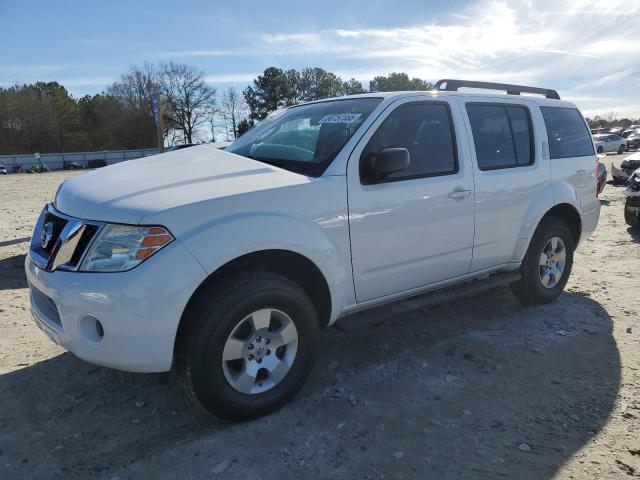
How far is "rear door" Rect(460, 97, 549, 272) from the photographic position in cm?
398

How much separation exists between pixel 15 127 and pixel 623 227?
8444 cm

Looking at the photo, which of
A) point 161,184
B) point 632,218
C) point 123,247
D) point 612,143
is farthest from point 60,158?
point 123,247

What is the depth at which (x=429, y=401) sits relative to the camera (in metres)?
3.15

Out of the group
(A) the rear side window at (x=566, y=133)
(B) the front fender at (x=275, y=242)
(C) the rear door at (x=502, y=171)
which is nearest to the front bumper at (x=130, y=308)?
(B) the front fender at (x=275, y=242)

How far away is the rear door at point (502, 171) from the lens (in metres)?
3.98

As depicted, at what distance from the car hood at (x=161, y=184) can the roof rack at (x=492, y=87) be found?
1743mm

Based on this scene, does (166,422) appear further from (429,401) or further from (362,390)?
(429,401)

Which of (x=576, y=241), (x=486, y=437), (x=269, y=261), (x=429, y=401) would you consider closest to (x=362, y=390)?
(x=429, y=401)

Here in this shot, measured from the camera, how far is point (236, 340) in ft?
9.12

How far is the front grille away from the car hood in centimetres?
6

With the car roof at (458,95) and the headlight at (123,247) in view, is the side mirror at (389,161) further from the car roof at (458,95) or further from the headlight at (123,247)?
the headlight at (123,247)

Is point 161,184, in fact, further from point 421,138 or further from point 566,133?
point 566,133

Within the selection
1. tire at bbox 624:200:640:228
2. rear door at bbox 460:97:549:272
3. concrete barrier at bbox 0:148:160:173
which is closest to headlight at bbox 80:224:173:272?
rear door at bbox 460:97:549:272

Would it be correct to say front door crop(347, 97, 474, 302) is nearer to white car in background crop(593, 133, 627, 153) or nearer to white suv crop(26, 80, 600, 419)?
white suv crop(26, 80, 600, 419)
